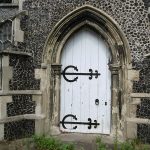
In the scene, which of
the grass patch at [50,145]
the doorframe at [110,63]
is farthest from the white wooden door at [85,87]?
the grass patch at [50,145]

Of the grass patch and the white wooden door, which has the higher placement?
the white wooden door

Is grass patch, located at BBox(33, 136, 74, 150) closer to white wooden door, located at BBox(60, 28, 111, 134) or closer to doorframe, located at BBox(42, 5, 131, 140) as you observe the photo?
doorframe, located at BBox(42, 5, 131, 140)

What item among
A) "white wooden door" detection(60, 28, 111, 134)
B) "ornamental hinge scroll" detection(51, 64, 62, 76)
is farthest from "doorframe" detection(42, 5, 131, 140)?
"white wooden door" detection(60, 28, 111, 134)

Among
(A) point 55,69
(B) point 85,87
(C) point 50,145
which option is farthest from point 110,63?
(C) point 50,145

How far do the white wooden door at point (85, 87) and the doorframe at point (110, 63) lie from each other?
0.22m

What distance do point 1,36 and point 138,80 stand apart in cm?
355

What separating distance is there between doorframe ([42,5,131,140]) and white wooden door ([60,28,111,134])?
0.22 metres

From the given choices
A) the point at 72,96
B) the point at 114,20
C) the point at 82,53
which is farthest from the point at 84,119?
the point at 114,20

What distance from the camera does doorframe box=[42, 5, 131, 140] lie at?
25.5ft

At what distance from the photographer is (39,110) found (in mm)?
8023

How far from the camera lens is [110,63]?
26.3 ft

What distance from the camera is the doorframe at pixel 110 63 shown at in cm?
776

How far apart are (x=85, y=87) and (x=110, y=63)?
89 centimetres

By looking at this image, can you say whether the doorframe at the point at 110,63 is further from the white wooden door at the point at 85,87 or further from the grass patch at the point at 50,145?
the grass patch at the point at 50,145
